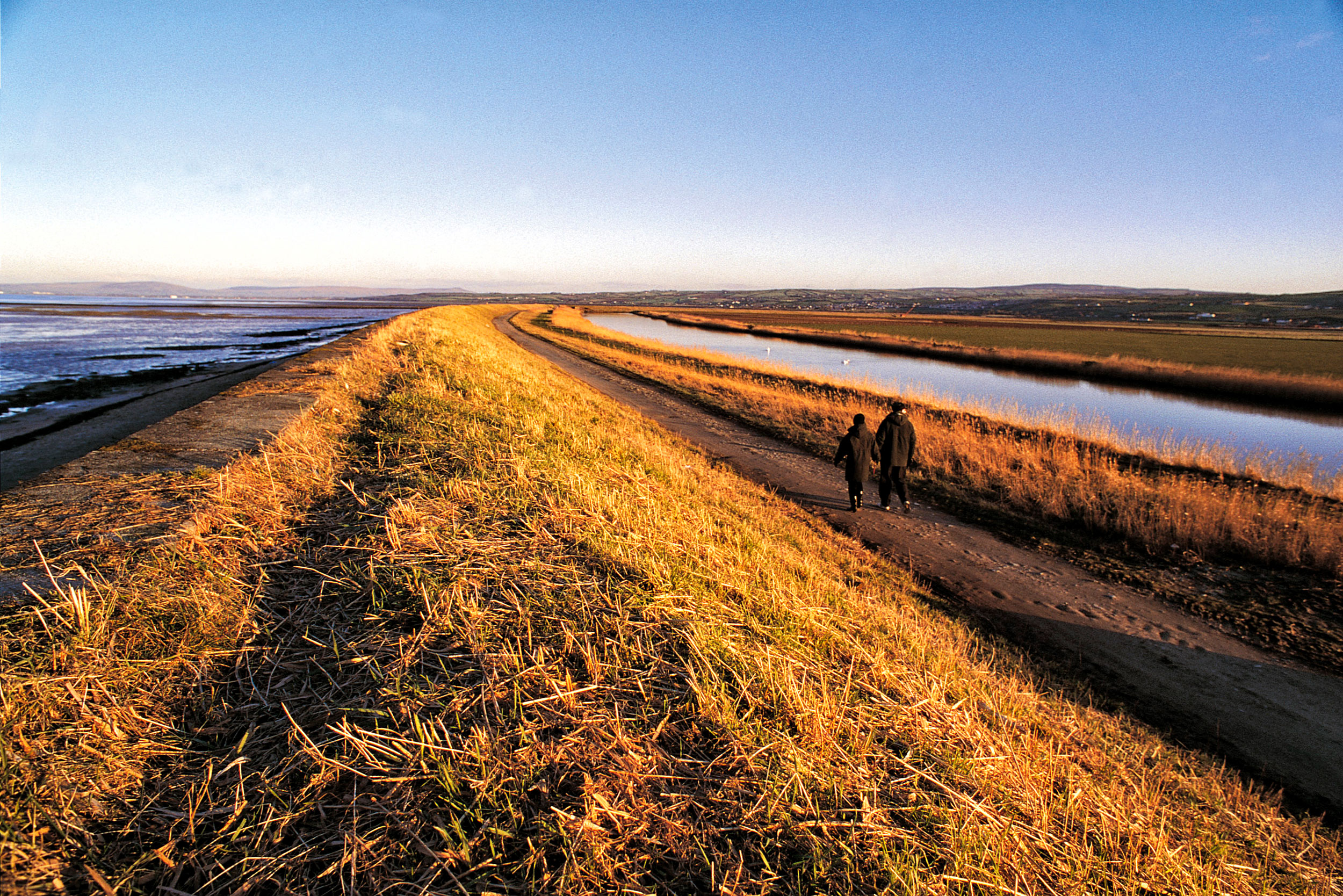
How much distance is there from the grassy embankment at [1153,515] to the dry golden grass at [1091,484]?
32 millimetres

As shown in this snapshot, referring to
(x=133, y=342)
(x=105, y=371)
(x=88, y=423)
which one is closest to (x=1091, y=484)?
(x=88, y=423)

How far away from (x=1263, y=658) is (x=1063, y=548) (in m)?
3.02

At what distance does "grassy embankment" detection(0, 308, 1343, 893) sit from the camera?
190 centimetres

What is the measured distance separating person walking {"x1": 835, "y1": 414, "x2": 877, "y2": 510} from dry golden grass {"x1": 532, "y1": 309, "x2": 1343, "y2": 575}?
332 centimetres

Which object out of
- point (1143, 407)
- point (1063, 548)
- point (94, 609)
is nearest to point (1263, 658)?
point (1063, 548)

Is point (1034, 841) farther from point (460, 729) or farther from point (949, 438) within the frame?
point (949, 438)

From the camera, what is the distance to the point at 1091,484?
11.4 m

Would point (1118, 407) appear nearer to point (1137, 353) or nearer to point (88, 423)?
point (1137, 353)

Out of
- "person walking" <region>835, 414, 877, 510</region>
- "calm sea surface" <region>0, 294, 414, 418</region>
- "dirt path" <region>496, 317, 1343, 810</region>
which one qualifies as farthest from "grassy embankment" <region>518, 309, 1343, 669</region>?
"calm sea surface" <region>0, 294, 414, 418</region>

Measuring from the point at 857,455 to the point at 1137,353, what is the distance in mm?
51073

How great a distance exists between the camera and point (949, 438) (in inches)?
598

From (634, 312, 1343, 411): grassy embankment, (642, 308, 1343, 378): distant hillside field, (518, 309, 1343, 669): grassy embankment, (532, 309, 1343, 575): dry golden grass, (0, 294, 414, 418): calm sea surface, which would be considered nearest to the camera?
(518, 309, 1343, 669): grassy embankment

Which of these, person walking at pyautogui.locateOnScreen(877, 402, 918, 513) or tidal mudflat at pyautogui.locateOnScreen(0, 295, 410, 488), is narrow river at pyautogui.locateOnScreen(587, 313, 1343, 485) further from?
tidal mudflat at pyautogui.locateOnScreen(0, 295, 410, 488)

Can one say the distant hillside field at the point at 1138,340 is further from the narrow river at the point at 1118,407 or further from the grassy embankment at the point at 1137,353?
the narrow river at the point at 1118,407
